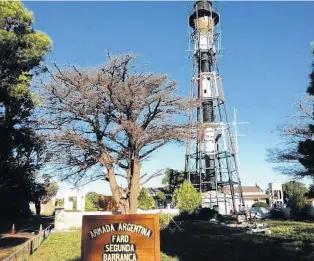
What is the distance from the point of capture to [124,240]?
26.5 ft

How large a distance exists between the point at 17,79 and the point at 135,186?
8.59 meters

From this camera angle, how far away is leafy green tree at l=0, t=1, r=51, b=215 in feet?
60.3

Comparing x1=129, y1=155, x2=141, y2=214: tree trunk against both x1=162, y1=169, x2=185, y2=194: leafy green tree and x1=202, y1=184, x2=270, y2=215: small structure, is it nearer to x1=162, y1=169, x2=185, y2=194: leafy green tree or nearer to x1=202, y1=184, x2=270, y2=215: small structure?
x1=202, y1=184, x2=270, y2=215: small structure

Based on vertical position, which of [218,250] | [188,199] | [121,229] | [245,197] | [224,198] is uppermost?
[245,197]

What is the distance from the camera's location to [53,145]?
55.7ft

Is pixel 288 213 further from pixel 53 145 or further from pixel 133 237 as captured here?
pixel 133 237

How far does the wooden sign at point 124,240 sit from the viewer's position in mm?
7973

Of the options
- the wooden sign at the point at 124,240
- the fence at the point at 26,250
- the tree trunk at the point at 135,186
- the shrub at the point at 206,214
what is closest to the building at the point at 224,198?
the shrub at the point at 206,214

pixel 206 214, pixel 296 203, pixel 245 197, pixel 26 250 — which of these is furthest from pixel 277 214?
pixel 26 250

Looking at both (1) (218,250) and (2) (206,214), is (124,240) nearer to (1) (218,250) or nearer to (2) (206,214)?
(1) (218,250)

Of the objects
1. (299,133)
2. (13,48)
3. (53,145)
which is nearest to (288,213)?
(299,133)

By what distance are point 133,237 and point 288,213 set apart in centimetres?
3422

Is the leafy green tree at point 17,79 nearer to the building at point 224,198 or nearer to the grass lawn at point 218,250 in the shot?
the grass lawn at point 218,250

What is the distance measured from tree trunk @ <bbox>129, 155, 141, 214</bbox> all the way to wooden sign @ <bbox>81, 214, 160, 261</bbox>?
8337 millimetres
